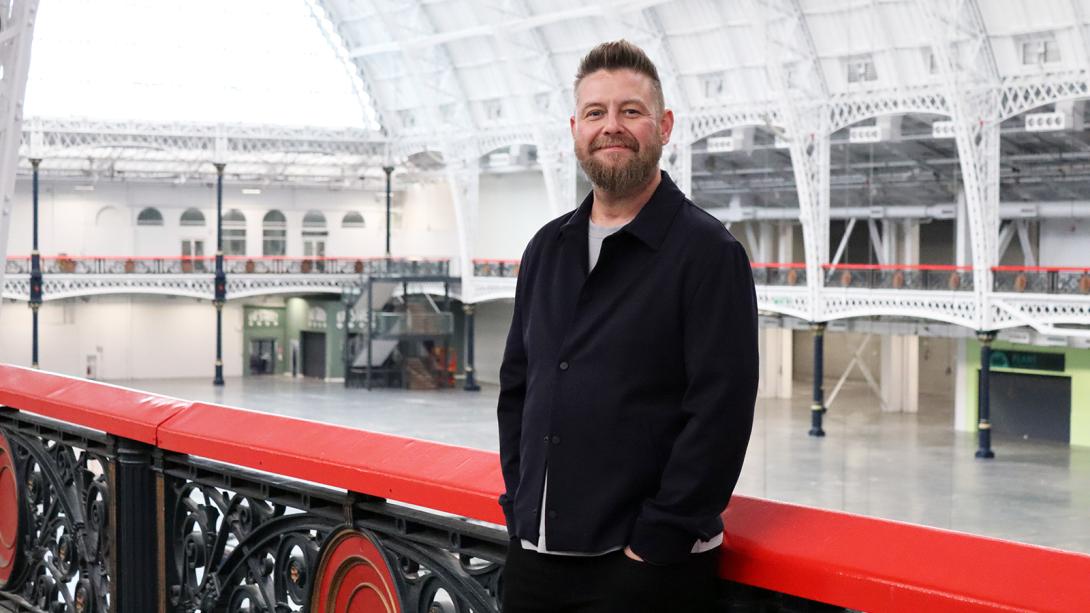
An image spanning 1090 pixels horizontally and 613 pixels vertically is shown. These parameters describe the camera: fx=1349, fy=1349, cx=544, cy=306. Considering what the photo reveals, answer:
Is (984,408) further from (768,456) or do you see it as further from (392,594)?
(392,594)

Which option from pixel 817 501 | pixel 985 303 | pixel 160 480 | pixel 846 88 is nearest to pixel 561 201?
pixel 846 88

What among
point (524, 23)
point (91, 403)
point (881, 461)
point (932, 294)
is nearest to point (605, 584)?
point (91, 403)

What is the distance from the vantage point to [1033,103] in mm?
33656

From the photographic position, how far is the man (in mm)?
2900

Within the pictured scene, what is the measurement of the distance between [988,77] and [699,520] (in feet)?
111

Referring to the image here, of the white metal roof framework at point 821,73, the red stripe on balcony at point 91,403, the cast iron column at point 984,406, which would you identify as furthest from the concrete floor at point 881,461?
the red stripe on balcony at point 91,403

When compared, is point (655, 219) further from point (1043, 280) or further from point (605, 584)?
point (1043, 280)

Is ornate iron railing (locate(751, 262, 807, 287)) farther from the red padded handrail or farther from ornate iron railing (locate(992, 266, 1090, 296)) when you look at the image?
the red padded handrail

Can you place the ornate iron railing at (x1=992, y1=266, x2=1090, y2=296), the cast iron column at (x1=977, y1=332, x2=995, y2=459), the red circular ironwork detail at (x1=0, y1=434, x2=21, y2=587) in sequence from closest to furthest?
the red circular ironwork detail at (x1=0, y1=434, x2=21, y2=587) → the ornate iron railing at (x1=992, y1=266, x2=1090, y2=296) → the cast iron column at (x1=977, y1=332, x2=995, y2=459)

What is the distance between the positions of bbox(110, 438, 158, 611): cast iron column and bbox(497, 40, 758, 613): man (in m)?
2.28

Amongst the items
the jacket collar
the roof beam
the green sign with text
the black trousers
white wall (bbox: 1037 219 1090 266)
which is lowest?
the green sign with text

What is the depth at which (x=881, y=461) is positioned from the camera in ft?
112

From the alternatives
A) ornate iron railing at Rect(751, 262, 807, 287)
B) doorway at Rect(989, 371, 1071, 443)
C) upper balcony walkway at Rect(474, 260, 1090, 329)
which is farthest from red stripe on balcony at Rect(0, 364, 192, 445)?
doorway at Rect(989, 371, 1071, 443)

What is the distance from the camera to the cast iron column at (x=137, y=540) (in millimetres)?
5113
